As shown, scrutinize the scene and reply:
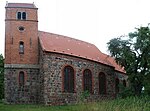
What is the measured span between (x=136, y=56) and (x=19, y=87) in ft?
43.9

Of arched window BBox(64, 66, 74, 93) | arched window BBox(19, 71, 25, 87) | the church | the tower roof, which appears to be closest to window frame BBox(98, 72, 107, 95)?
the church

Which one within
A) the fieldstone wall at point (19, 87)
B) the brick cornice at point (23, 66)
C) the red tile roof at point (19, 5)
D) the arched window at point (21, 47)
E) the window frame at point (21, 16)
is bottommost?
the fieldstone wall at point (19, 87)

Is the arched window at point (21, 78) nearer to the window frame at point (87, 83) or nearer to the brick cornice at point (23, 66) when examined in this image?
the brick cornice at point (23, 66)

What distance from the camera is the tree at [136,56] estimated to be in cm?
3903

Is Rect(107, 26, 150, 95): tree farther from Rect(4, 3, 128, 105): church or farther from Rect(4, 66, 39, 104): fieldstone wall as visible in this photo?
Rect(4, 66, 39, 104): fieldstone wall

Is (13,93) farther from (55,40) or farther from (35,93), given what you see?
(55,40)

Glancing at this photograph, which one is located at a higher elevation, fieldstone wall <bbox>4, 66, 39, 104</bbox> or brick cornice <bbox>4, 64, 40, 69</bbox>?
brick cornice <bbox>4, 64, 40, 69</bbox>

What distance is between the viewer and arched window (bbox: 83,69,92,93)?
135 feet

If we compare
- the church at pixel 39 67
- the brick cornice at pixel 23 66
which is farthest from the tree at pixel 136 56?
the brick cornice at pixel 23 66

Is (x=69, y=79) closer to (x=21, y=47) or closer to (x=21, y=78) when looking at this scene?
(x=21, y=78)

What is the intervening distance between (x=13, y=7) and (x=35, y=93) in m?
10.1

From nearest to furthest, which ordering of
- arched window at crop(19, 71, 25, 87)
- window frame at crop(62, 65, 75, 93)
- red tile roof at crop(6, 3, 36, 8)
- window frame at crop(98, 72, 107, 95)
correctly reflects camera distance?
1. window frame at crop(62, 65, 75, 93)
2. arched window at crop(19, 71, 25, 87)
3. red tile roof at crop(6, 3, 36, 8)
4. window frame at crop(98, 72, 107, 95)

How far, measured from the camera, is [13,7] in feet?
134

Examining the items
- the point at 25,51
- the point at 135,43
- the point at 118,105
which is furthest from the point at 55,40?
the point at 118,105
